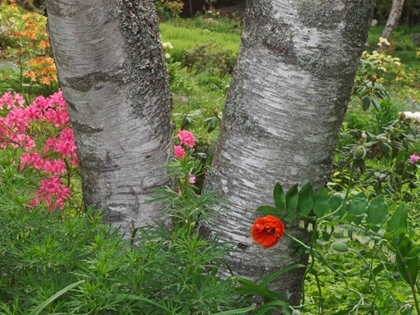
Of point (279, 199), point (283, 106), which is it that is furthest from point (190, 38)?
point (279, 199)

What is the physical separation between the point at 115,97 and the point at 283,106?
41 centimetres

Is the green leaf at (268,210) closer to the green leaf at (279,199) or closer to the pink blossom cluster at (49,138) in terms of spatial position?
the green leaf at (279,199)

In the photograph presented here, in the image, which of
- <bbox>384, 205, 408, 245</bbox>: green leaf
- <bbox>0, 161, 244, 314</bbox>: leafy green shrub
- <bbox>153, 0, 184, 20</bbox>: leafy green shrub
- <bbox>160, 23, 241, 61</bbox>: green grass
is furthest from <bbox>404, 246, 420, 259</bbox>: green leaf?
<bbox>153, 0, 184, 20</bbox>: leafy green shrub

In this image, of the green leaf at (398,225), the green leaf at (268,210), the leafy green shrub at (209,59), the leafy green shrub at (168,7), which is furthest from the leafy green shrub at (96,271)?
the leafy green shrub at (168,7)

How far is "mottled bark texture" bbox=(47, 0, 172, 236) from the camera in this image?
4.94 ft

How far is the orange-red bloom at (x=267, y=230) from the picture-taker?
129cm

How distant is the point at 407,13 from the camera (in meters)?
21.2

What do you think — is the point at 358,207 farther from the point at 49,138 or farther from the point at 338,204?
the point at 49,138

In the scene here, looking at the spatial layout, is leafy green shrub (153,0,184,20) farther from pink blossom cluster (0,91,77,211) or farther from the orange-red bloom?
the orange-red bloom

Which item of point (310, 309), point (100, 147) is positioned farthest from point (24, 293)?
point (310, 309)

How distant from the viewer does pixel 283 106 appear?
4.83ft

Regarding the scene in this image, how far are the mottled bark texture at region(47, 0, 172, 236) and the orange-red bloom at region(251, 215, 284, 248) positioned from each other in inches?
16.5

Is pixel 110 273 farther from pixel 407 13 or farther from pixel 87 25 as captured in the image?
pixel 407 13

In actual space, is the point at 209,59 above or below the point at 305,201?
below
